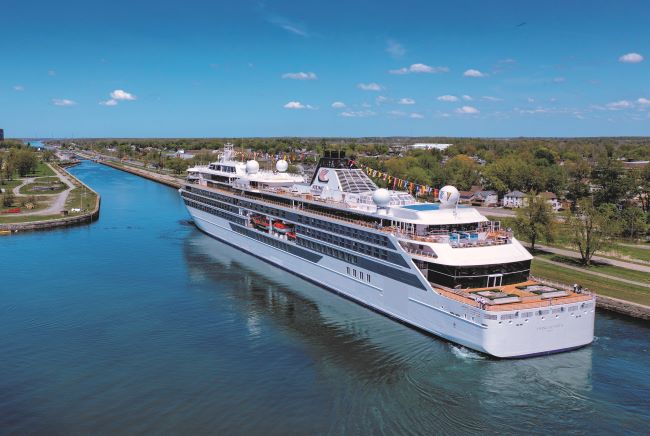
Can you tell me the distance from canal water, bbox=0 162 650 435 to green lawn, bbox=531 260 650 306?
3552mm

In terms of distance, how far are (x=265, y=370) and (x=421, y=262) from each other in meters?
11.7

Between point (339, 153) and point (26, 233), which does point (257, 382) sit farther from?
point (26, 233)

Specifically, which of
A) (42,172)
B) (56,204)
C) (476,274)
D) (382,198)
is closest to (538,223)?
(382,198)

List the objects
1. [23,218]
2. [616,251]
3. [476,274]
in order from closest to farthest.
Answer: [476,274] → [616,251] → [23,218]

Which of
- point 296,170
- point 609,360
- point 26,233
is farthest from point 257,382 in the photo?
point 296,170

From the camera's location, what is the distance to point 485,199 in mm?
95875

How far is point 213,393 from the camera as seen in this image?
2539 centimetres

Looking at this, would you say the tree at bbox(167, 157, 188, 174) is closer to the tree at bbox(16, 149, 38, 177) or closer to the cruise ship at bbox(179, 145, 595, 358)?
the tree at bbox(16, 149, 38, 177)

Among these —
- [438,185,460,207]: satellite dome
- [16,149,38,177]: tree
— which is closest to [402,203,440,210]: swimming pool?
[438,185,460,207]: satellite dome

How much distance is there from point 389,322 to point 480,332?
25.2 ft

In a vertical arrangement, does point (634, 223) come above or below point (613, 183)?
below

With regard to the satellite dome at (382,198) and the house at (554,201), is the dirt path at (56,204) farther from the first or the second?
the house at (554,201)

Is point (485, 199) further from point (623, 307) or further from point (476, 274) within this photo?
point (476, 274)

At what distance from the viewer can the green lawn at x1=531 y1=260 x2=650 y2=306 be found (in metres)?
38.5
